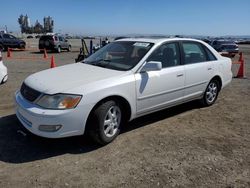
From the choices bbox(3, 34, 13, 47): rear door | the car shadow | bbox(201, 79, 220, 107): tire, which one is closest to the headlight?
the car shadow

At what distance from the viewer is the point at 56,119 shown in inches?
148

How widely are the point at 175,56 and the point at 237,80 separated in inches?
228

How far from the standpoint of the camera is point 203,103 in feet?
21.0

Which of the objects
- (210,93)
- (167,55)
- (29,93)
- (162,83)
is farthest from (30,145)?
(210,93)

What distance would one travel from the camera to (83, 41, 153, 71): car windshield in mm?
4832

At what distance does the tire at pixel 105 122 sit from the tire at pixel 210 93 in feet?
8.56

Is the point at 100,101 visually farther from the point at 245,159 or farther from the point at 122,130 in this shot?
the point at 245,159

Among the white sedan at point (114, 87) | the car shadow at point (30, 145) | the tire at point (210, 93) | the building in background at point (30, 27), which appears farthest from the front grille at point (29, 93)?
the building in background at point (30, 27)

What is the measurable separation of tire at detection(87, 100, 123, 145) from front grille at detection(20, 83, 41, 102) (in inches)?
33.3

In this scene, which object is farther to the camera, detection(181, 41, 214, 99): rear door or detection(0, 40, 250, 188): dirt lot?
detection(181, 41, 214, 99): rear door

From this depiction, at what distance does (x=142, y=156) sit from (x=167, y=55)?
2117 millimetres

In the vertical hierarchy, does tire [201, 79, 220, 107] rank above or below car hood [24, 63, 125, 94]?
below

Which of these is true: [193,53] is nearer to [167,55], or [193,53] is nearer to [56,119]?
[167,55]

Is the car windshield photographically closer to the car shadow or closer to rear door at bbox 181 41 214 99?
rear door at bbox 181 41 214 99
